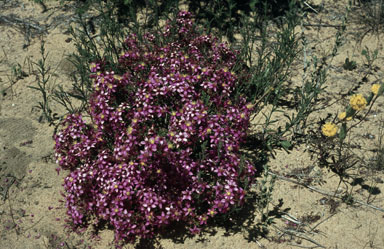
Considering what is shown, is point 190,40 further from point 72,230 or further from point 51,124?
point 72,230

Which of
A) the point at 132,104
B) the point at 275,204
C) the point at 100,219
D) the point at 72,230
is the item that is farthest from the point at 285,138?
the point at 72,230

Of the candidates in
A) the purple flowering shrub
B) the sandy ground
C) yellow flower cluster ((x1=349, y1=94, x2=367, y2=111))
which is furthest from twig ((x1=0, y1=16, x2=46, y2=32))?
yellow flower cluster ((x1=349, y1=94, x2=367, y2=111))

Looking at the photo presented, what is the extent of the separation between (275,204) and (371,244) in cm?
81

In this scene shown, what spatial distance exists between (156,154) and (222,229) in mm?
896

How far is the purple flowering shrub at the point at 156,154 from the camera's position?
3.00 metres

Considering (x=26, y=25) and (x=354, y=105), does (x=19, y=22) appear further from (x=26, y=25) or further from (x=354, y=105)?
(x=354, y=105)

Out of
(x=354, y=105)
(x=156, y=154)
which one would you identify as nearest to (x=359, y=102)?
(x=354, y=105)

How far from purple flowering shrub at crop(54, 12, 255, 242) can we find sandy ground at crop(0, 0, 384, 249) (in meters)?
0.26

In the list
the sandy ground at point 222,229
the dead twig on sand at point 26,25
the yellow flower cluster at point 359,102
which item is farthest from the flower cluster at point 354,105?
the dead twig on sand at point 26,25

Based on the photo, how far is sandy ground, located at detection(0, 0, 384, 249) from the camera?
3.15 m

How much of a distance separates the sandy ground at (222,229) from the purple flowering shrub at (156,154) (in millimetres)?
259

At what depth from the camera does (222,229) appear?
3.24 metres

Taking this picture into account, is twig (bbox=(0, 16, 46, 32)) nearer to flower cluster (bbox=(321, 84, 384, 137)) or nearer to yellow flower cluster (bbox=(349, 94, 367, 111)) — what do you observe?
flower cluster (bbox=(321, 84, 384, 137))

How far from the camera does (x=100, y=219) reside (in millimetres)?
3291
